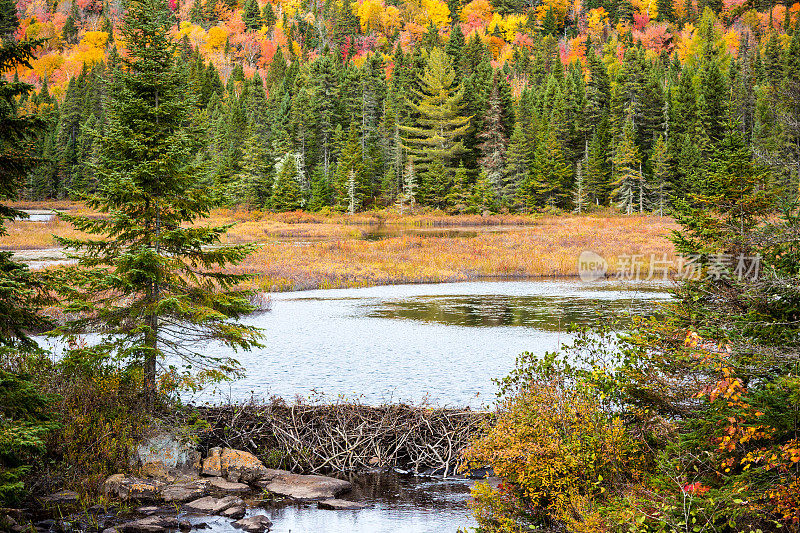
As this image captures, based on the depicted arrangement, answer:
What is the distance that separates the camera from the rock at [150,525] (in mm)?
9289

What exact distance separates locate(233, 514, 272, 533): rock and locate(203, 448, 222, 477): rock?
1673 millimetres

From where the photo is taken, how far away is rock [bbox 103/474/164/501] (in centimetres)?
1002

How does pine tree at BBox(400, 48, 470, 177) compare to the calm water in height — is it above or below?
above

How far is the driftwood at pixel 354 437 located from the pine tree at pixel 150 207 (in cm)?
131

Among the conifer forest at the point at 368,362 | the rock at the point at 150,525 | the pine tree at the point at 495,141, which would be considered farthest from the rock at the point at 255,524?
the pine tree at the point at 495,141

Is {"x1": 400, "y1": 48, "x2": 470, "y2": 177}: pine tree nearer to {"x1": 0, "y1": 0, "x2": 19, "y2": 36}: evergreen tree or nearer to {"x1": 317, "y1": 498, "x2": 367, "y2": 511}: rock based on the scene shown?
{"x1": 0, "y1": 0, "x2": 19, "y2": 36}: evergreen tree

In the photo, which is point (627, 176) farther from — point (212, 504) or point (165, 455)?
point (212, 504)

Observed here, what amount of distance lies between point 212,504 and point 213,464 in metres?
1.27

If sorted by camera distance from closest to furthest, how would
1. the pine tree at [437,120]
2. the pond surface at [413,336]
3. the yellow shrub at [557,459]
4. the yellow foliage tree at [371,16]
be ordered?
the yellow shrub at [557,459] → the pond surface at [413,336] → the pine tree at [437,120] → the yellow foliage tree at [371,16]

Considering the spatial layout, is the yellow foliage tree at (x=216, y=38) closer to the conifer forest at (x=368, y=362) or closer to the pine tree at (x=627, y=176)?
the pine tree at (x=627, y=176)

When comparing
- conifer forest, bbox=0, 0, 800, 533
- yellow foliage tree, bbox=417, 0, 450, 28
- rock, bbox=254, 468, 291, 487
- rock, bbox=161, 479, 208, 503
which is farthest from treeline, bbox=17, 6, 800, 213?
yellow foliage tree, bbox=417, 0, 450, 28

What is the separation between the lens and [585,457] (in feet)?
26.5

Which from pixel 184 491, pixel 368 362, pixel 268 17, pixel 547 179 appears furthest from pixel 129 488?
pixel 268 17

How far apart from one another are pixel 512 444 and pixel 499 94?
247 feet
